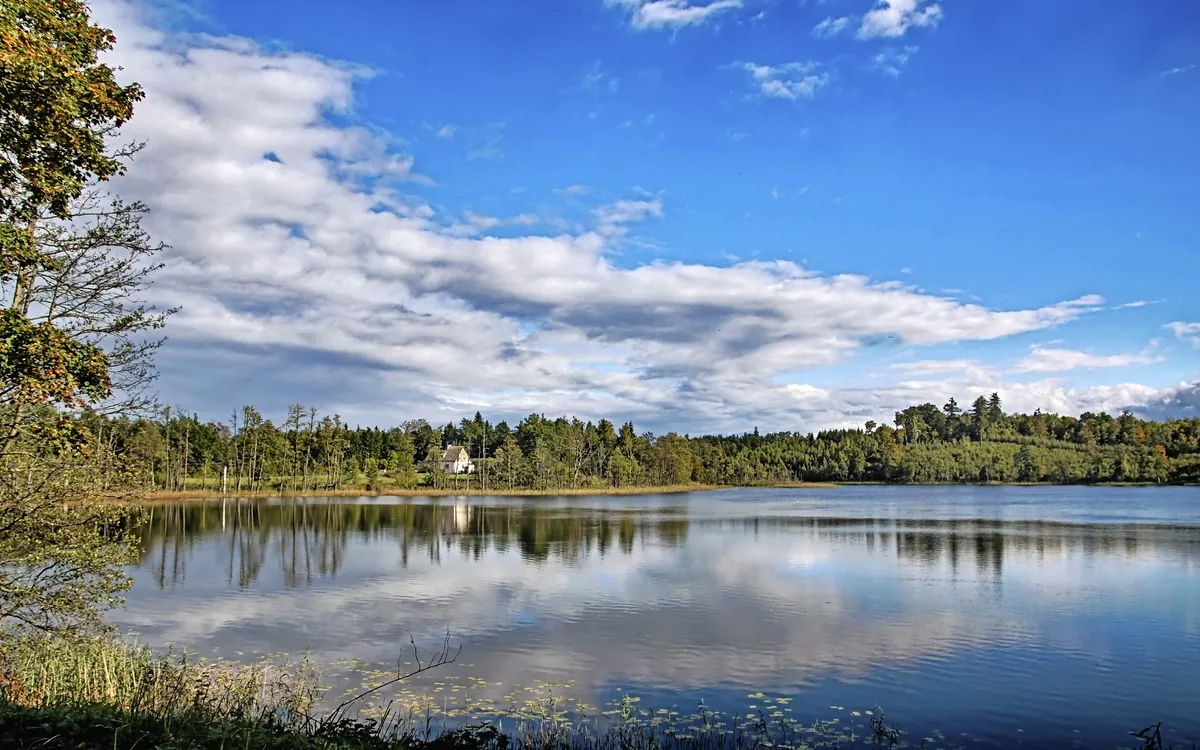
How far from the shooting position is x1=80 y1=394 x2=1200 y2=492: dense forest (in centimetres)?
10800

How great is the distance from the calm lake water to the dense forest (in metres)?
31.3

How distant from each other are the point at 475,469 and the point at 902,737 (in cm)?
12065

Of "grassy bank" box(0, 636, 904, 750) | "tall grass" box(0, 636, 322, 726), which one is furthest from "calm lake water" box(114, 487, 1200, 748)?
"tall grass" box(0, 636, 322, 726)

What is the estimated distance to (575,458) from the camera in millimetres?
131125

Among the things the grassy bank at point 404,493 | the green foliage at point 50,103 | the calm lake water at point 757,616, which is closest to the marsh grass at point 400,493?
the grassy bank at point 404,493

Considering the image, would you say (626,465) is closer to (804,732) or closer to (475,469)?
(475,469)

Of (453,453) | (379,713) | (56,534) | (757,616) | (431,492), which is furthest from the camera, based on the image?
(453,453)

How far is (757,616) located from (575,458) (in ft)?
352

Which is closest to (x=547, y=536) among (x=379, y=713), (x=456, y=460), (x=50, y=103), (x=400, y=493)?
(x=379, y=713)

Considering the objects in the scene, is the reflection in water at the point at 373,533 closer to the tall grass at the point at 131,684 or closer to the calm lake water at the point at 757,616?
the calm lake water at the point at 757,616

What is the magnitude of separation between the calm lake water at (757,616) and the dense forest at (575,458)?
3128 centimetres

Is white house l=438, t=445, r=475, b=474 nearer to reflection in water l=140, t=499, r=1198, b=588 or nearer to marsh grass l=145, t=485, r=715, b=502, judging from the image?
marsh grass l=145, t=485, r=715, b=502

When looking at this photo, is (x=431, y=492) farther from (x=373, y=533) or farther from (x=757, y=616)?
(x=757, y=616)

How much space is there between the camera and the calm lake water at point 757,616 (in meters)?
16.1
